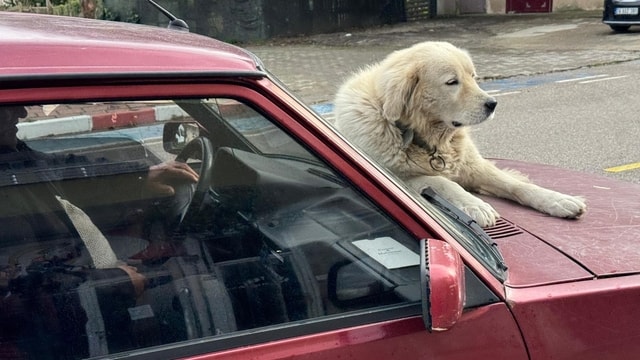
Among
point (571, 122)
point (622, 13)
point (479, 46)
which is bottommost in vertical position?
point (479, 46)

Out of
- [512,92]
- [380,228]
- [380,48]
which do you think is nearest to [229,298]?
[380,228]

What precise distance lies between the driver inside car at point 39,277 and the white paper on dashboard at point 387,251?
1.86ft

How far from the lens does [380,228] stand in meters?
1.86

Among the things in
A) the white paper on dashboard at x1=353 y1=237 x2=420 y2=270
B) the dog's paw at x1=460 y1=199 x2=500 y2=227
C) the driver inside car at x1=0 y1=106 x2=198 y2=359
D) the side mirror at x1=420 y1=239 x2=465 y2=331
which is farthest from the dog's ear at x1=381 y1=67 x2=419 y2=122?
the driver inside car at x1=0 y1=106 x2=198 y2=359

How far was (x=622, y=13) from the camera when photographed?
54.4 ft

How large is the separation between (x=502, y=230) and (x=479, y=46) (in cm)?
1539

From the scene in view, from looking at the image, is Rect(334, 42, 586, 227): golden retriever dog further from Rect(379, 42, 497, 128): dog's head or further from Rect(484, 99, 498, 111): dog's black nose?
Rect(484, 99, 498, 111): dog's black nose

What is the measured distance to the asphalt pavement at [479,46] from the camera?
13266 millimetres

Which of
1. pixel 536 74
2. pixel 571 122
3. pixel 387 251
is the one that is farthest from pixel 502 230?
pixel 536 74

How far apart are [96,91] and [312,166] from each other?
0.57 meters

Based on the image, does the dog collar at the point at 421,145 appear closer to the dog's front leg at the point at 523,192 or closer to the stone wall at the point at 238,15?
the dog's front leg at the point at 523,192

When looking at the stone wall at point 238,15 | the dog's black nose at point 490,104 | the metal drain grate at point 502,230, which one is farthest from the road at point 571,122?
the stone wall at point 238,15

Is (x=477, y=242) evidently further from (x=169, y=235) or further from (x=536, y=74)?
(x=536, y=74)

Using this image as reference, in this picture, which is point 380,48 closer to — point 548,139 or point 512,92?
point 512,92
